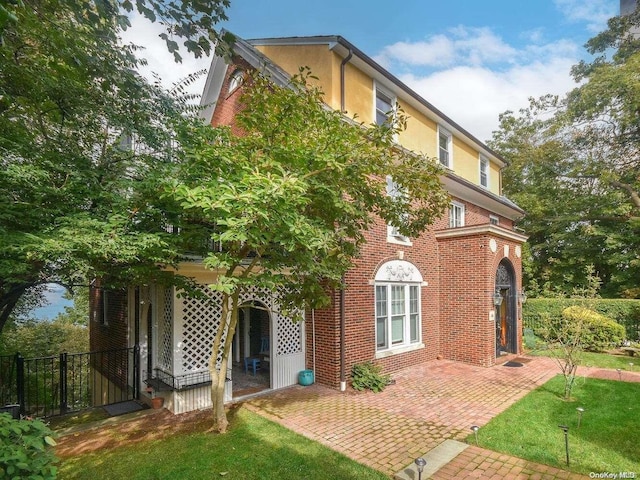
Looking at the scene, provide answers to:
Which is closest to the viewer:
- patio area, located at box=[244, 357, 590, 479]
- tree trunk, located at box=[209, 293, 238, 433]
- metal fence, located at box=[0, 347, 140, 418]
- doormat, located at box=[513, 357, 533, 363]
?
patio area, located at box=[244, 357, 590, 479]

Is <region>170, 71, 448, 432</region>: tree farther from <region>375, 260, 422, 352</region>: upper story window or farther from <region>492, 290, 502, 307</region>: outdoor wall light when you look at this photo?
<region>492, 290, 502, 307</region>: outdoor wall light

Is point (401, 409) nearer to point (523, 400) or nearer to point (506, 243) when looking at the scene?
point (523, 400)

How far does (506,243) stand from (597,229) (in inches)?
519

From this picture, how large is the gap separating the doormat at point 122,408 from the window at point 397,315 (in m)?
6.39

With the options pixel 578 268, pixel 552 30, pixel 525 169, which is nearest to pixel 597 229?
pixel 578 268

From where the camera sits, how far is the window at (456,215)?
1438 cm

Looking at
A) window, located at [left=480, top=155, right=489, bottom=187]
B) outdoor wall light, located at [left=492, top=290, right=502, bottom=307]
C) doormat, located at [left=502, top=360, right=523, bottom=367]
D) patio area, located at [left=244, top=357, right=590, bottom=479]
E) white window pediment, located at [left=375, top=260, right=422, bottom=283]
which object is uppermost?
window, located at [left=480, top=155, right=489, bottom=187]

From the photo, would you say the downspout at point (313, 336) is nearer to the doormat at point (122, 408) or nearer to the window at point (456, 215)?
the doormat at point (122, 408)

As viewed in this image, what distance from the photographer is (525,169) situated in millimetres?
26891

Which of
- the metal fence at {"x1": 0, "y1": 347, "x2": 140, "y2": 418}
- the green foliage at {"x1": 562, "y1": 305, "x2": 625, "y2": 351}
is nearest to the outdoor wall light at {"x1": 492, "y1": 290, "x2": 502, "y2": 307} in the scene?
the green foliage at {"x1": 562, "y1": 305, "x2": 625, "y2": 351}

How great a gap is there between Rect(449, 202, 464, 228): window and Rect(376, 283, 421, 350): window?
3763 mm

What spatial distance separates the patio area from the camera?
542 centimetres

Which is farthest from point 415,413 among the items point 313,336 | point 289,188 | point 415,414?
point 289,188

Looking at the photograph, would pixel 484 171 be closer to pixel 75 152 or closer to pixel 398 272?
pixel 398 272
